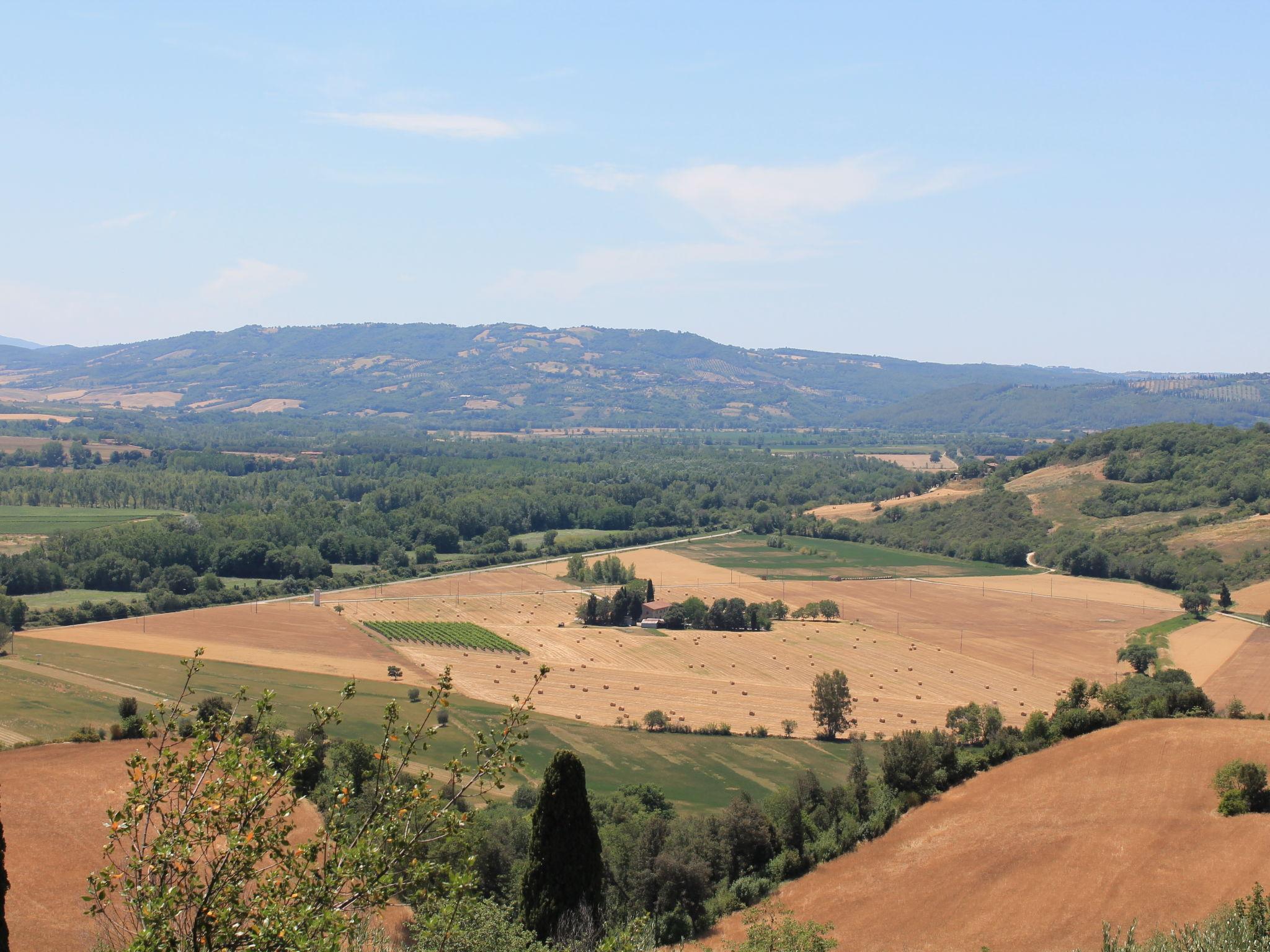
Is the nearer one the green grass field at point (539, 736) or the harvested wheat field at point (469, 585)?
the green grass field at point (539, 736)

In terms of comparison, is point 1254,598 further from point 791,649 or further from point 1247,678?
point 791,649

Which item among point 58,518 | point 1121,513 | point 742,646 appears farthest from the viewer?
point 58,518

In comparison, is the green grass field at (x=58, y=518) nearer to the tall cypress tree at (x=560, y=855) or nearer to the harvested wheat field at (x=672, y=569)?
the harvested wheat field at (x=672, y=569)

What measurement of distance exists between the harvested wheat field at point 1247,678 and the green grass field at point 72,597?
7964cm

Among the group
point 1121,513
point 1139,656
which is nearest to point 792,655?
point 1139,656

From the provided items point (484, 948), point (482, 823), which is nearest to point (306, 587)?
point (482, 823)

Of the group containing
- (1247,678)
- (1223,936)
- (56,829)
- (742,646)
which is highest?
(1223,936)

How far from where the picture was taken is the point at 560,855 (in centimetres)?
2366

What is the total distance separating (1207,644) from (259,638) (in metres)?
66.2

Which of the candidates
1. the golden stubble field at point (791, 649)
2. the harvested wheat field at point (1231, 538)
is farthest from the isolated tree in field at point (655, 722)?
the harvested wheat field at point (1231, 538)

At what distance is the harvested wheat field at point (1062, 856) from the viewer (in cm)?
2727

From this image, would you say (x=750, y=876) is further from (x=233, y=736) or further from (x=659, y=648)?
(x=659, y=648)

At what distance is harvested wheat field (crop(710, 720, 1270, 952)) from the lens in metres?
27.3

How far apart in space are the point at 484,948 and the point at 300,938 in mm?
8504
